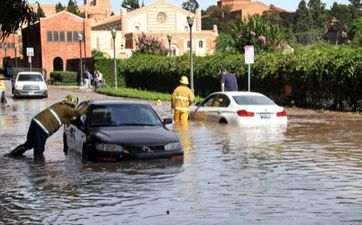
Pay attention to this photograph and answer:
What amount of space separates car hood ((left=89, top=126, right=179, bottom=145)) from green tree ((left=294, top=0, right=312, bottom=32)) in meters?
142

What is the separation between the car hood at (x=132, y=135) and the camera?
484 inches

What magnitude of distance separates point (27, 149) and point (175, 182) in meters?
4.83

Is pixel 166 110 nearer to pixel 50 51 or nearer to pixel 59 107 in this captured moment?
pixel 59 107

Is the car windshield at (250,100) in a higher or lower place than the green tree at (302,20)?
lower

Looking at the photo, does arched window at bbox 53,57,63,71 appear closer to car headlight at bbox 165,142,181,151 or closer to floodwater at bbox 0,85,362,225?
floodwater at bbox 0,85,362,225

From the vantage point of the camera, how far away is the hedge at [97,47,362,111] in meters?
26.4

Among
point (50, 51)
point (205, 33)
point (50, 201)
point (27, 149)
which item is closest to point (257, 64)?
point (27, 149)

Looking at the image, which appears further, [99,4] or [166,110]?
[99,4]

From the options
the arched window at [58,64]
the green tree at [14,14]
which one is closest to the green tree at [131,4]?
the arched window at [58,64]

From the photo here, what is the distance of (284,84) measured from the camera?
101 feet

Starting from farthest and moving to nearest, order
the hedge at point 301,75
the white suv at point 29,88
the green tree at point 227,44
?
the green tree at point 227,44 < the white suv at point 29,88 < the hedge at point 301,75

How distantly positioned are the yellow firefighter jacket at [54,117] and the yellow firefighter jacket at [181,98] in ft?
18.8

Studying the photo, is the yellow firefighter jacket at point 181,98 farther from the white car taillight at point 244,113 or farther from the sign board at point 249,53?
the sign board at point 249,53

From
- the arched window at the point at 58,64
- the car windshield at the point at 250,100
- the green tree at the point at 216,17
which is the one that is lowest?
the car windshield at the point at 250,100
